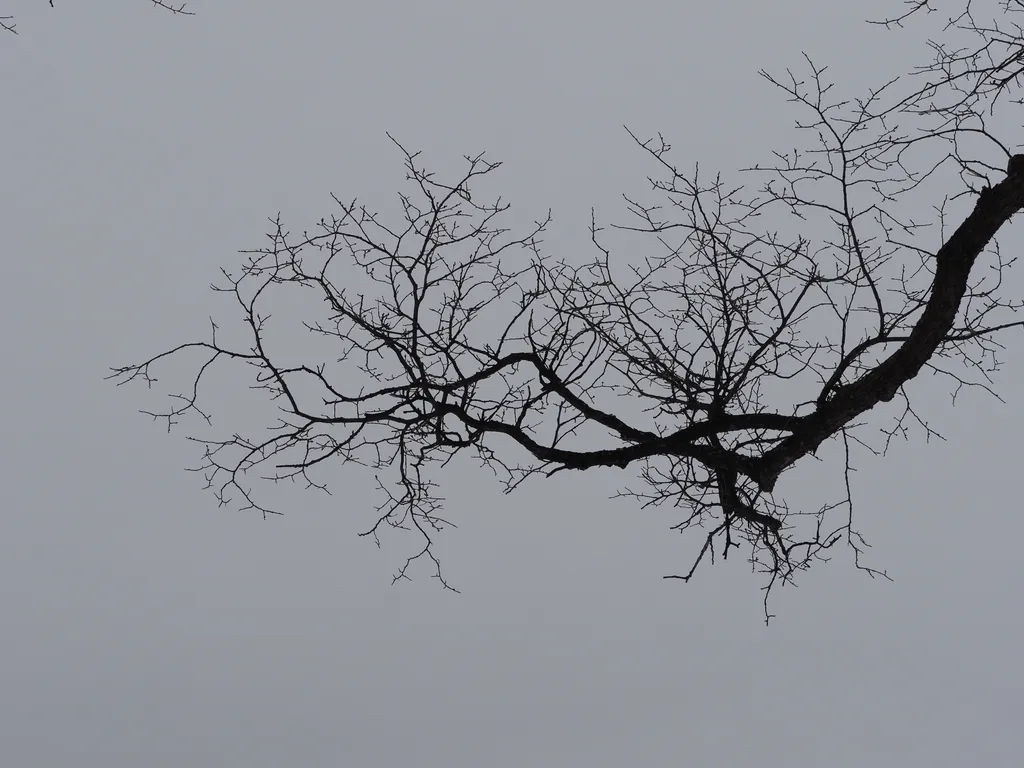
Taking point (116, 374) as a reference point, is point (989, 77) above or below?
above

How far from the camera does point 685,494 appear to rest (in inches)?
225

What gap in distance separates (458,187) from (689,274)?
1735mm

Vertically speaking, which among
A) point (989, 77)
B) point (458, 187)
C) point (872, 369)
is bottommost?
Answer: point (872, 369)

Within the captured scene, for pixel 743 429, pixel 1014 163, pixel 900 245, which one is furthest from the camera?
pixel 743 429

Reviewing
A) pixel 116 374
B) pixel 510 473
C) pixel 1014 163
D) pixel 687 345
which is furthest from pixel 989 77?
pixel 116 374

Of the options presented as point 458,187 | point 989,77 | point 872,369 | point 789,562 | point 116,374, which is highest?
point 989,77

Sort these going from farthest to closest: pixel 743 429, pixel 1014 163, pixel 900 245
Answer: pixel 743 429, pixel 900 245, pixel 1014 163

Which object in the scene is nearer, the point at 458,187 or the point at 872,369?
the point at 458,187

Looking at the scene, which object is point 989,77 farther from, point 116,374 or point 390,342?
point 116,374

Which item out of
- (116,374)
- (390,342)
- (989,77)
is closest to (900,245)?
(989,77)

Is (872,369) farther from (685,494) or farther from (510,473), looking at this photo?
(510,473)

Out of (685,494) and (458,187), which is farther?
(685,494)

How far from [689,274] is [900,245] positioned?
4.27 feet

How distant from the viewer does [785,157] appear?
203 inches
